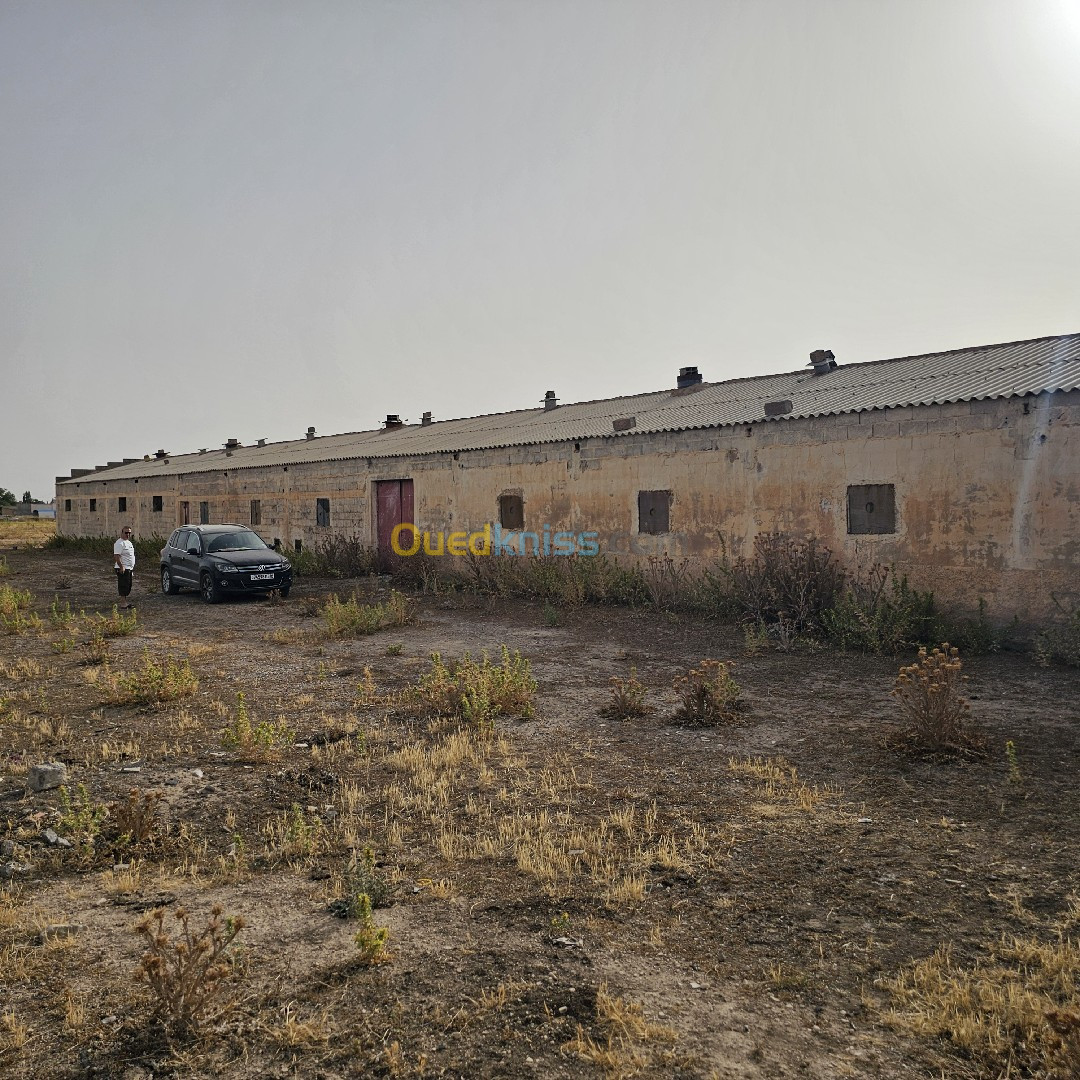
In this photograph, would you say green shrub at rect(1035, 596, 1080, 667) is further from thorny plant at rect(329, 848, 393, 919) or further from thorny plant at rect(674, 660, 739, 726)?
thorny plant at rect(329, 848, 393, 919)

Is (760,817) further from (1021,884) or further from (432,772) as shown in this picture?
(432,772)

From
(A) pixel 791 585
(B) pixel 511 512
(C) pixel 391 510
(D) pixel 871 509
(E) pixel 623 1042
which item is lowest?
(E) pixel 623 1042

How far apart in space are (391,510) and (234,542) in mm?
4256

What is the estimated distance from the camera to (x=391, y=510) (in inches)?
768

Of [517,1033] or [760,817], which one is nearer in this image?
[517,1033]

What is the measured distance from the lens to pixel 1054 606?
9.51m

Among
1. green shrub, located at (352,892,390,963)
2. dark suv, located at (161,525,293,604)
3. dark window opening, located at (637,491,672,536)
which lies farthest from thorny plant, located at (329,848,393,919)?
dark suv, located at (161,525,293,604)

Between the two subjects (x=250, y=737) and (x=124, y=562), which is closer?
(x=250, y=737)

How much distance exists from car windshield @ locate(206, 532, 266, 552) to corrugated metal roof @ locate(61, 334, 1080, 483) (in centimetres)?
423

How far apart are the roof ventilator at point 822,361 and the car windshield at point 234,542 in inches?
479

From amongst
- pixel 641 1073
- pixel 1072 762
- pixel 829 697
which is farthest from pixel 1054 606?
pixel 641 1073

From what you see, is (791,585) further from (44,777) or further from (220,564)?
A: (220,564)

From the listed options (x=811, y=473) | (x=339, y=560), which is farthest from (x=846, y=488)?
(x=339, y=560)

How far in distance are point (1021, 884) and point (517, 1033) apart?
2735 mm
